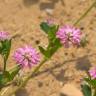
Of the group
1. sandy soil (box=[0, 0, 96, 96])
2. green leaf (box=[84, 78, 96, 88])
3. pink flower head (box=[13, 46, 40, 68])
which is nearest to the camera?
green leaf (box=[84, 78, 96, 88])

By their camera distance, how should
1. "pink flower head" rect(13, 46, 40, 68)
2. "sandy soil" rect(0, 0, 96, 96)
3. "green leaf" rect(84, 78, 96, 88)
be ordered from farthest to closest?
"sandy soil" rect(0, 0, 96, 96) < "pink flower head" rect(13, 46, 40, 68) < "green leaf" rect(84, 78, 96, 88)

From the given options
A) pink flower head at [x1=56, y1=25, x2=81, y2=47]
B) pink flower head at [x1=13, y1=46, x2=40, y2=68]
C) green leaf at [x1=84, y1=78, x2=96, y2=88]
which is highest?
pink flower head at [x1=56, y1=25, x2=81, y2=47]

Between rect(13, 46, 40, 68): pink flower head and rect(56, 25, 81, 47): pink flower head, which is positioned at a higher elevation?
rect(56, 25, 81, 47): pink flower head

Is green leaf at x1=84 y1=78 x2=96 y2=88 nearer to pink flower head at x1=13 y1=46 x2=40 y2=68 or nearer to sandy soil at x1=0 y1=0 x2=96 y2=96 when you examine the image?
pink flower head at x1=13 y1=46 x2=40 y2=68

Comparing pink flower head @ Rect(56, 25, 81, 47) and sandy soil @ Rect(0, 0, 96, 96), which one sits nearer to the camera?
pink flower head @ Rect(56, 25, 81, 47)

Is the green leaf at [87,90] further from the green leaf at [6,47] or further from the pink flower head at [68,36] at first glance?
the green leaf at [6,47]

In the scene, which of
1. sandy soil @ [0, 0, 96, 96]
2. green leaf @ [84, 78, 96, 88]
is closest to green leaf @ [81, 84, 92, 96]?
green leaf @ [84, 78, 96, 88]

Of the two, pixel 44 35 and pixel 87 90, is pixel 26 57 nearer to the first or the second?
pixel 87 90
